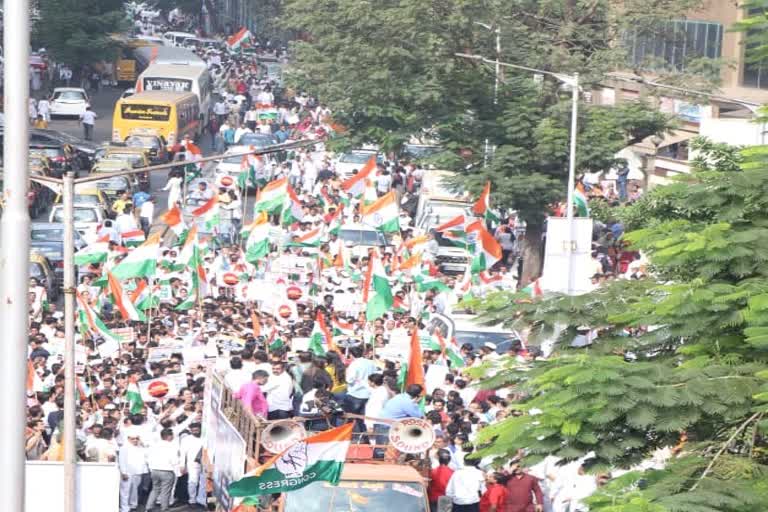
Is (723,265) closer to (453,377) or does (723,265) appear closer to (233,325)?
(453,377)

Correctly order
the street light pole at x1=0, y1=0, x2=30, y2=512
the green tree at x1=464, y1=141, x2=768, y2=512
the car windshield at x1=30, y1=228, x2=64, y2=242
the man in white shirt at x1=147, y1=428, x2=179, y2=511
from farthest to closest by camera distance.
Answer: the car windshield at x1=30, y1=228, x2=64, y2=242
the man in white shirt at x1=147, y1=428, x2=179, y2=511
the green tree at x1=464, y1=141, x2=768, y2=512
the street light pole at x1=0, y1=0, x2=30, y2=512

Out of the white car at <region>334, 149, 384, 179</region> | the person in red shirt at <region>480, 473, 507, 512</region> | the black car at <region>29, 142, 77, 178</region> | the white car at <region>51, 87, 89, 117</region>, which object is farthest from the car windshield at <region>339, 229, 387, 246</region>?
the white car at <region>51, 87, 89, 117</region>

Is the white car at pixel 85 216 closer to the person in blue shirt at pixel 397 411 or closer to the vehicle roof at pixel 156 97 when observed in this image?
the vehicle roof at pixel 156 97

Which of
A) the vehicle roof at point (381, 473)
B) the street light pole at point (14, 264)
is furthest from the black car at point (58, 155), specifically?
the street light pole at point (14, 264)

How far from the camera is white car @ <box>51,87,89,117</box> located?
62688 mm

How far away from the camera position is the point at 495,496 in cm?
1691

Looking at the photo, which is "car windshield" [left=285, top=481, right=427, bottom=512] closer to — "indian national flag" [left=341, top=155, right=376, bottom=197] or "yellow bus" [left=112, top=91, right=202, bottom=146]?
"indian national flag" [left=341, top=155, right=376, bottom=197]

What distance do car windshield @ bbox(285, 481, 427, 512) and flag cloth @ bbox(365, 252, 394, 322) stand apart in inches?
391

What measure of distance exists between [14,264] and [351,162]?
41.6m

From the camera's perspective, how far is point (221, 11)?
106812 mm

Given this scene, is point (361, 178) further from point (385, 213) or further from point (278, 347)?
point (278, 347)

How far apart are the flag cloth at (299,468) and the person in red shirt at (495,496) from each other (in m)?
2.41

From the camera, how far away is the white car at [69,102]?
62.7 metres

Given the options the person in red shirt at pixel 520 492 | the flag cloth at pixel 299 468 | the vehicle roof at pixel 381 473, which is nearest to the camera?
the flag cloth at pixel 299 468
